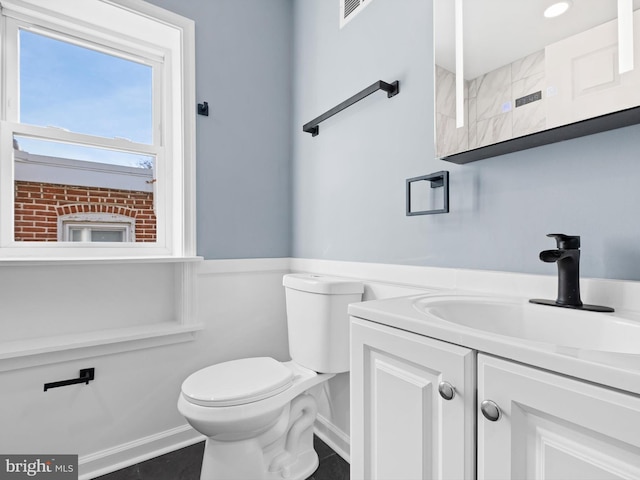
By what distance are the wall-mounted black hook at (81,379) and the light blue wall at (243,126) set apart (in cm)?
68

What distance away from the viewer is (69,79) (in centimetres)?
162

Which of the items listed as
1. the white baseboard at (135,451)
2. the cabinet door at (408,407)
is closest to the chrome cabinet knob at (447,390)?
the cabinet door at (408,407)

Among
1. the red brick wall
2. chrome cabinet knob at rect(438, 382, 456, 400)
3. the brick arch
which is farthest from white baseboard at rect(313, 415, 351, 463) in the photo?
the brick arch

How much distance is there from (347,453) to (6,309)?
61.2 inches

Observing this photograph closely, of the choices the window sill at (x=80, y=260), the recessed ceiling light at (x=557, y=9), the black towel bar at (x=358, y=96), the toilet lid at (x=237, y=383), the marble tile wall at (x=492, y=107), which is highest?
the black towel bar at (x=358, y=96)

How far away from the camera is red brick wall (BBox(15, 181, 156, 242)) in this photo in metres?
1.50

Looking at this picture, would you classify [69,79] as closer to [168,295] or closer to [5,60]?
[5,60]

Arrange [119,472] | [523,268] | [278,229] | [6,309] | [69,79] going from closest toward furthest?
[523,268] < [6,309] < [119,472] < [69,79] < [278,229]

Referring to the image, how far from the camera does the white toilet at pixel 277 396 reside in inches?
44.6

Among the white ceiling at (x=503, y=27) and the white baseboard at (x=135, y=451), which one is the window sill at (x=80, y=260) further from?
the white ceiling at (x=503, y=27)

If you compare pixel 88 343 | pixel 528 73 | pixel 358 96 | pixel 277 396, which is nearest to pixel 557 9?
pixel 528 73

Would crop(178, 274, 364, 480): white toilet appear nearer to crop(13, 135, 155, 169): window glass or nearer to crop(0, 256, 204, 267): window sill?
crop(0, 256, 204, 267): window sill

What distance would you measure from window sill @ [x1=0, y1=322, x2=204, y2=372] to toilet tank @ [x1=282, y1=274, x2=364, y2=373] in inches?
23.3

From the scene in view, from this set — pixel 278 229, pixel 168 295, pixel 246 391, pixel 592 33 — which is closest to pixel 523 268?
pixel 592 33
